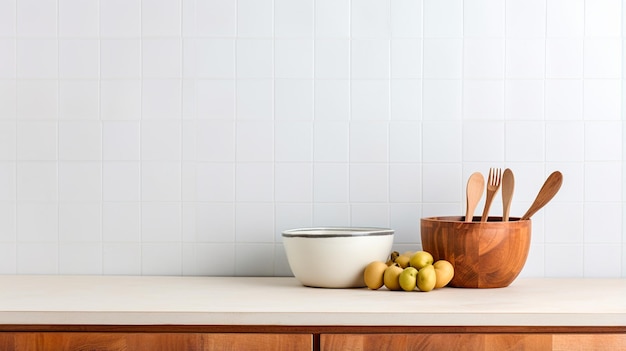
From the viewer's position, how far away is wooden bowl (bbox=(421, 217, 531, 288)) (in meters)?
1.70

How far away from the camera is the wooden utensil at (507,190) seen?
5.90 feet

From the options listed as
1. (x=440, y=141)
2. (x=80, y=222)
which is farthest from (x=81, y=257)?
(x=440, y=141)

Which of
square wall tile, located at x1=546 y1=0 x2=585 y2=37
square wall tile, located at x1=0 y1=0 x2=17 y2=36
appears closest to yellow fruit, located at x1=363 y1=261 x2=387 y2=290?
square wall tile, located at x1=546 y1=0 x2=585 y2=37

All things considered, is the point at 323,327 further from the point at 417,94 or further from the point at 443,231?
the point at 417,94

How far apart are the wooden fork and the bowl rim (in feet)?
0.74

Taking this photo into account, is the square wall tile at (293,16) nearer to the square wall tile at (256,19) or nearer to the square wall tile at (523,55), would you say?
the square wall tile at (256,19)

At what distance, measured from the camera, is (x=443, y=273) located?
1679 mm

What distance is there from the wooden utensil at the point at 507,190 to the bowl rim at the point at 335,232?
0.27 m

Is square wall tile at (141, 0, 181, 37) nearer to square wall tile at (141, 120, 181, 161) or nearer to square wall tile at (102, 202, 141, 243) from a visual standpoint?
square wall tile at (141, 120, 181, 161)

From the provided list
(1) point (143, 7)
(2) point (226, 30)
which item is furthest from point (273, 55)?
(1) point (143, 7)

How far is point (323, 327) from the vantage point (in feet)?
4.76

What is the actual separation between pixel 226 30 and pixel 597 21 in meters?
0.98

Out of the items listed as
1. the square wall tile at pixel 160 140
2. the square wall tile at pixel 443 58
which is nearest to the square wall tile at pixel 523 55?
the square wall tile at pixel 443 58

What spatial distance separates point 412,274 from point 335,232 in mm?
290
